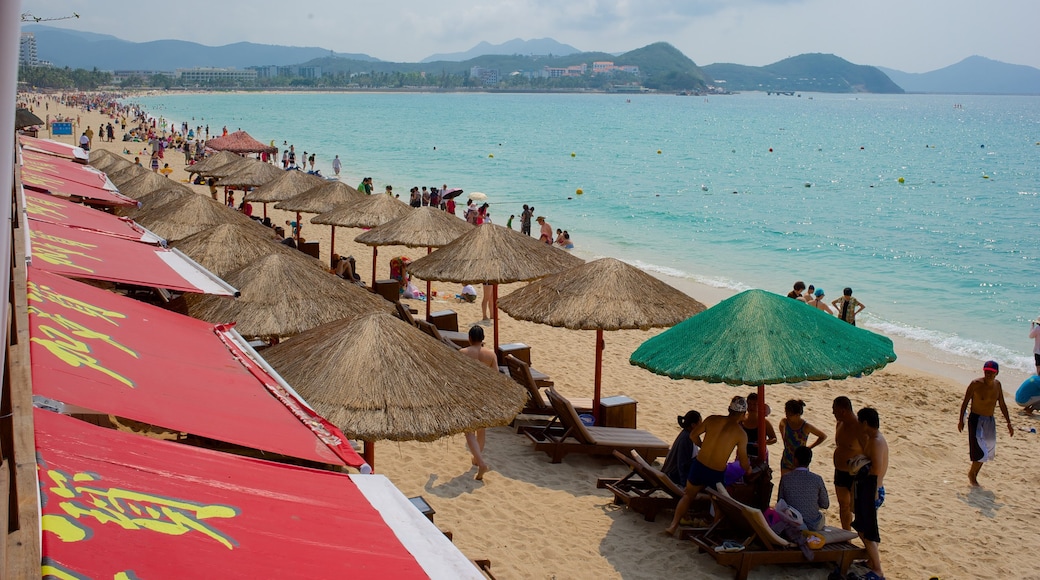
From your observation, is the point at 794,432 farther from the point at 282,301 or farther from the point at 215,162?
the point at 215,162

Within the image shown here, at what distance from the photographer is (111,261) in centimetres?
551

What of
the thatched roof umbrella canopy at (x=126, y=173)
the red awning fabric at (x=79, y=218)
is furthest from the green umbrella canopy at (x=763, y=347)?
the thatched roof umbrella canopy at (x=126, y=173)

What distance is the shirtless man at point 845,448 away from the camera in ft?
21.6

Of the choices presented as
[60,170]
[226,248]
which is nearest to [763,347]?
[226,248]

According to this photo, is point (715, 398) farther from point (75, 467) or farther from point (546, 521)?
point (75, 467)

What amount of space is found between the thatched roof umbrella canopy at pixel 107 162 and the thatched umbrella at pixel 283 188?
140 inches

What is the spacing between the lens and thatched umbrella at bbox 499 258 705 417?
26.8ft

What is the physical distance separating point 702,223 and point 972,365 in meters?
18.6

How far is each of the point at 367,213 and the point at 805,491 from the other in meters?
9.33

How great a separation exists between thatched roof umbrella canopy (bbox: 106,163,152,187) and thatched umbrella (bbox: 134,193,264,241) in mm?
5202

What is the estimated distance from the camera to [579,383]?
11.1 m

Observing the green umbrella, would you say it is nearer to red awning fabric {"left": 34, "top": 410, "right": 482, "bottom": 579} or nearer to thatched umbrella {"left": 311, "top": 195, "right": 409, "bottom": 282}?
red awning fabric {"left": 34, "top": 410, "right": 482, "bottom": 579}

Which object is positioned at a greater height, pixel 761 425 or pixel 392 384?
pixel 392 384

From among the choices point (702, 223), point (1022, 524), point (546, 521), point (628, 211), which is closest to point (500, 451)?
point (546, 521)
